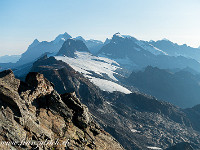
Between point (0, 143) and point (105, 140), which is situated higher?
point (0, 143)

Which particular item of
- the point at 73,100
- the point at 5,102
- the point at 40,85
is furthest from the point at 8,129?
the point at 73,100

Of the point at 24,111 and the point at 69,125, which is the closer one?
the point at 24,111

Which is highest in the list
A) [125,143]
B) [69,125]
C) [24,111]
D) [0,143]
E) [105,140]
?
[24,111]

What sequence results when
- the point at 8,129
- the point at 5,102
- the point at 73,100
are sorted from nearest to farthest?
the point at 8,129 < the point at 5,102 < the point at 73,100

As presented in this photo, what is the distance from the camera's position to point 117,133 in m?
173

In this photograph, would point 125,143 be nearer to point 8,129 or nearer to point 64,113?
point 64,113

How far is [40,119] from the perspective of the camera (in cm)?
2769

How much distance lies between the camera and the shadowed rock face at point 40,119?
22391 millimetres

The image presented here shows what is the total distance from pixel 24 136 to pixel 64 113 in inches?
395

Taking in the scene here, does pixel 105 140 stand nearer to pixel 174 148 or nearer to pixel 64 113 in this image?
pixel 64 113

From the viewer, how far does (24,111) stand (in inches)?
1000

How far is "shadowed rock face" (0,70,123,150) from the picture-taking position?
22391 mm

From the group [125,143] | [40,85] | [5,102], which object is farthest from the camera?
[125,143]

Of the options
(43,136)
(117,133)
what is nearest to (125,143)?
(117,133)
